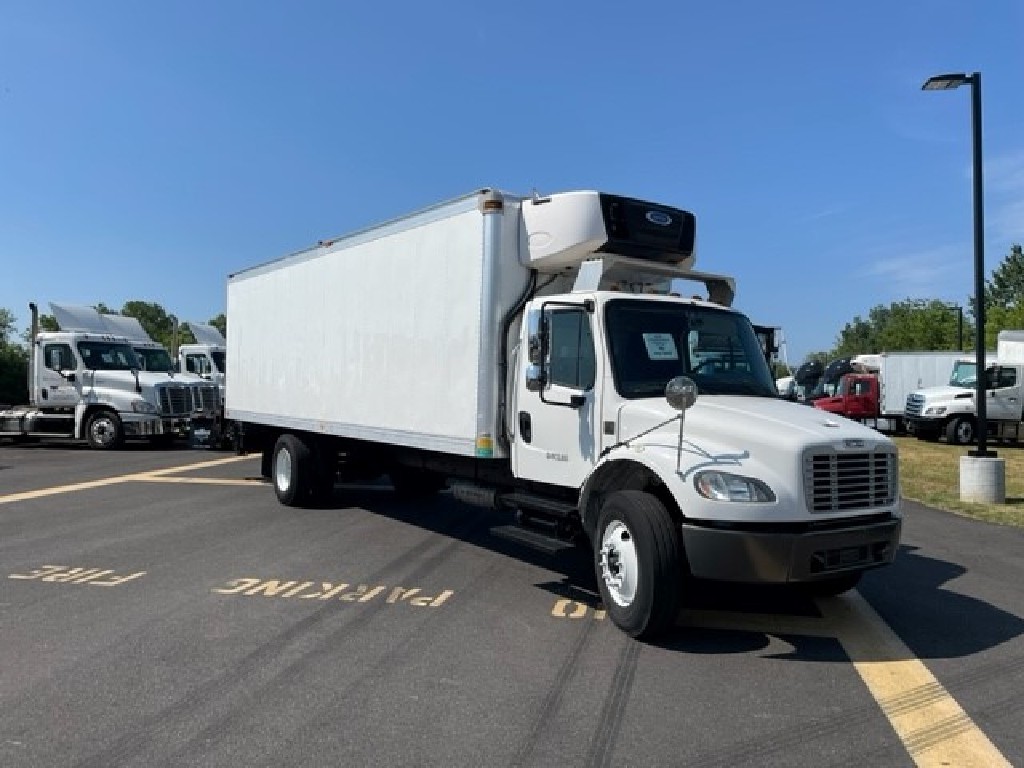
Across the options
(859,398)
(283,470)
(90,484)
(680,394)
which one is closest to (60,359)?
(90,484)

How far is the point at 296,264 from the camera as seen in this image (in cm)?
1080

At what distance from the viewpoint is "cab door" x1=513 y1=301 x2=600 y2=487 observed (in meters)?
6.26

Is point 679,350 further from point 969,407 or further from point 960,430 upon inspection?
point 960,430

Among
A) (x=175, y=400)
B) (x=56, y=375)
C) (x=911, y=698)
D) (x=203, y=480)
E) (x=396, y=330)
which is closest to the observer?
(x=911, y=698)

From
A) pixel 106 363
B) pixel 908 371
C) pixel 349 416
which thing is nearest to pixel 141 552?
pixel 349 416

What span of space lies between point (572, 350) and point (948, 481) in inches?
457

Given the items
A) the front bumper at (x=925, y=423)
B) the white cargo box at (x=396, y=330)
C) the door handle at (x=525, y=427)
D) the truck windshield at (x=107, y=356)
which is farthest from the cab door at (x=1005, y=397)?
the truck windshield at (x=107, y=356)

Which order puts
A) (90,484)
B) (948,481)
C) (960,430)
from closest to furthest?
(90,484), (948,481), (960,430)

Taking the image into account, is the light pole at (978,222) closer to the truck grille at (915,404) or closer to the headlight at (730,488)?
the headlight at (730,488)

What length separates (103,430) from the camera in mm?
20125

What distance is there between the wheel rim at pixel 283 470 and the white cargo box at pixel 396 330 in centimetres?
48

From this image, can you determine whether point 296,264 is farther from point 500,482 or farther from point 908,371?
point 908,371

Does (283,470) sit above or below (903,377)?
below

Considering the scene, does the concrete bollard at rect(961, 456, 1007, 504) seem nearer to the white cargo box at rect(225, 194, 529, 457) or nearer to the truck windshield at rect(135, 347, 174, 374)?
the white cargo box at rect(225, 194, 529, 457)
